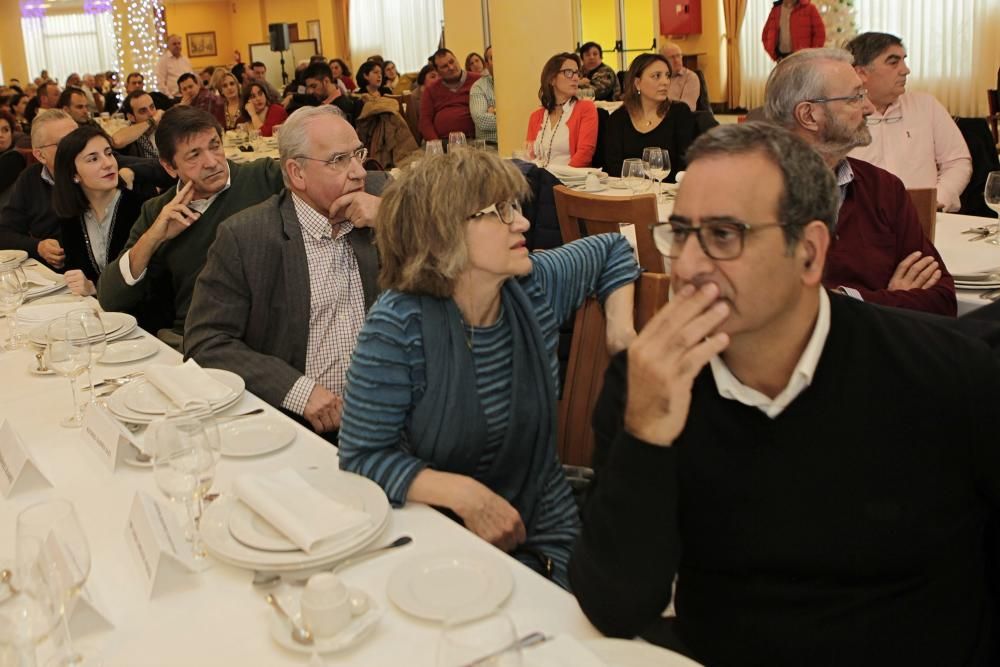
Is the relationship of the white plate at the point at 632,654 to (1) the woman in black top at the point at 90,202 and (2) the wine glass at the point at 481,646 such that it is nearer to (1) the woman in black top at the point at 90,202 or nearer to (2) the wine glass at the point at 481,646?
(2) the wine glass at the point at 481,646

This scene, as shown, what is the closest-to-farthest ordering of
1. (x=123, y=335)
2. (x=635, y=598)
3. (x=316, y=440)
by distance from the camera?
(x=635, y=598) < (x=316, y=440) < (x=123, y=335)

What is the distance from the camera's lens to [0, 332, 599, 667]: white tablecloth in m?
1.30

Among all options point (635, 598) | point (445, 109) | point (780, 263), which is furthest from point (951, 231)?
point (445, 109)

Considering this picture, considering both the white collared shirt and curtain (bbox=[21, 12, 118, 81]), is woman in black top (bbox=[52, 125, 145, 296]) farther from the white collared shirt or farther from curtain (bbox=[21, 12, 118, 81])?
curtain (bbox=[21, 12, 118, 81])

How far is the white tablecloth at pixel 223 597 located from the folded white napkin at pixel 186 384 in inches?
11.5

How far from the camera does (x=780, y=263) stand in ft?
4.32

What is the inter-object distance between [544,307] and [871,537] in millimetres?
1002

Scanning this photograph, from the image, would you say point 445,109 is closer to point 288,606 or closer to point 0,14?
point 288,606

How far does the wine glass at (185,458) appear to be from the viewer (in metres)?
1.52

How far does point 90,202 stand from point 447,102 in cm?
543

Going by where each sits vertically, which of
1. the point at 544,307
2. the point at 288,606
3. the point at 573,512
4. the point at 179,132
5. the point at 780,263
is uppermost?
the point at 179,132

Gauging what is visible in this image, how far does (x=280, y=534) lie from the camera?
1.54m

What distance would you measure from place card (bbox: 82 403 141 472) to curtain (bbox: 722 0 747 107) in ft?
37.3

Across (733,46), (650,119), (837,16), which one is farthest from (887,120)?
(733,46)
